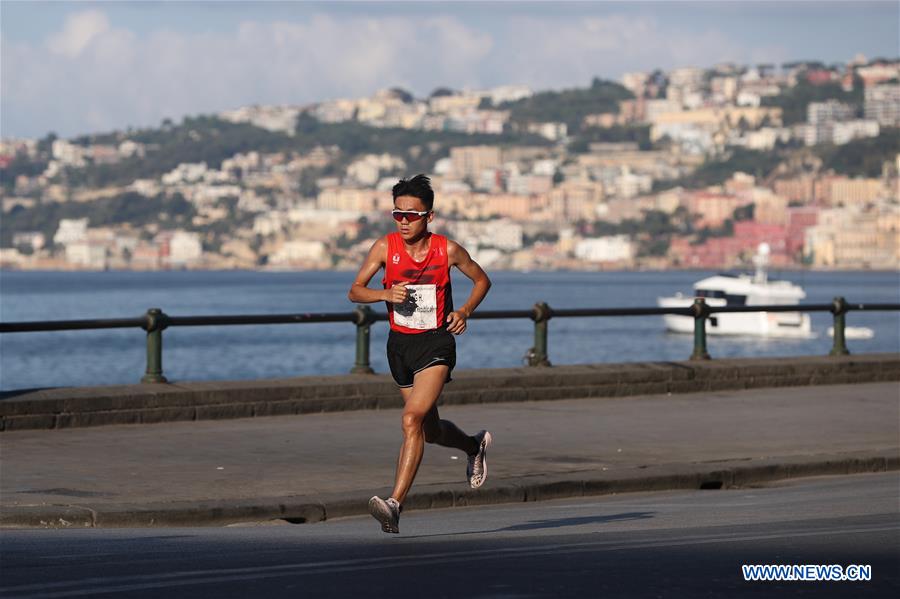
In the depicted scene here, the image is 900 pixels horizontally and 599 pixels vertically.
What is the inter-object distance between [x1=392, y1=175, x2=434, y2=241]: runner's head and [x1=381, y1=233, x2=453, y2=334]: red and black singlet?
0.12 meters

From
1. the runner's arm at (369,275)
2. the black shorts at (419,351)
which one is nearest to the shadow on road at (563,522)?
the black shorts at (419,351)

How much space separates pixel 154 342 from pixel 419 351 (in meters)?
6.59

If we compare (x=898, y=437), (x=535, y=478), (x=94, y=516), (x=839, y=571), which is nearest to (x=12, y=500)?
(x=94, y=516)

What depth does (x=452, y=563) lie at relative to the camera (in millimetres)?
8820

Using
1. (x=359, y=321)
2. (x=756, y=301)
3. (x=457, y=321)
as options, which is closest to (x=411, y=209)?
(x=457, y=321)

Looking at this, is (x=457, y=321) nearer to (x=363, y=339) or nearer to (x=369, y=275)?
(x=369, y=275)

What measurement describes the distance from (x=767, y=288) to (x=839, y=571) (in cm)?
9283

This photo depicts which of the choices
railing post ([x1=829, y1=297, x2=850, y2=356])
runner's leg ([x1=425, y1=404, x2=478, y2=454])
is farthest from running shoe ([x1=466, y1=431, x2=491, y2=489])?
railing post ([x1=829, y1=297, x2=850, y2=356])

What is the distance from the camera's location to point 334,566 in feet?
28.7

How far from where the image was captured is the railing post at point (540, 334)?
19281 millimetres

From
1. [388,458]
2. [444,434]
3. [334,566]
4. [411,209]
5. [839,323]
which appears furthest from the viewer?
[839,323]

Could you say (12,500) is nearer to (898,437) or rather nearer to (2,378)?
(898,437)

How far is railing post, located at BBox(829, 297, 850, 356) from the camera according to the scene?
22234 mm

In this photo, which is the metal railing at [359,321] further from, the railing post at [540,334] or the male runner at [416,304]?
the male runner at [416,304]
